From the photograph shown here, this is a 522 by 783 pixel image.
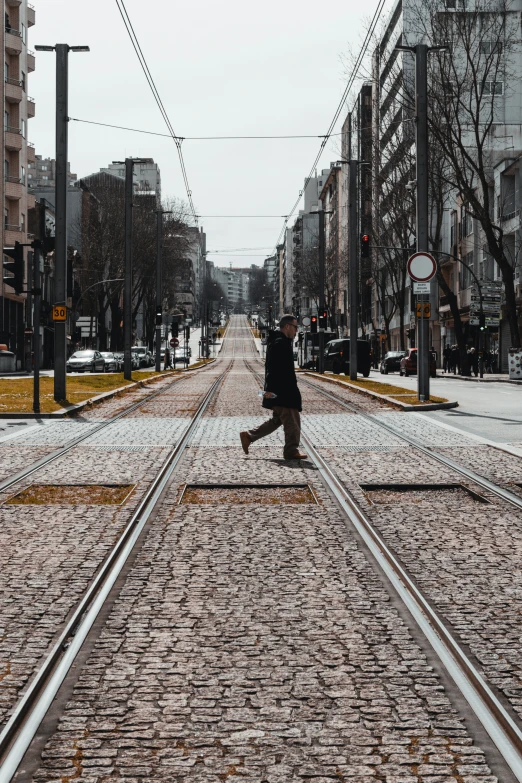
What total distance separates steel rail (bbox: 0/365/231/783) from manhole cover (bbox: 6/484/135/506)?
1137 millimetres

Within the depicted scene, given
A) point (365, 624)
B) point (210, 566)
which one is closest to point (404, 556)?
point (210, 566)

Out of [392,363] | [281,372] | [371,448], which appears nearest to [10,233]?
[392,363]

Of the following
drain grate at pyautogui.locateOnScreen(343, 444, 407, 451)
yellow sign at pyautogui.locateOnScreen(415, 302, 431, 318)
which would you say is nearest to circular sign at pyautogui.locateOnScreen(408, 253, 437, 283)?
yellow sign at pyautogui.locateOnScreen(415, 302, 431, 318)

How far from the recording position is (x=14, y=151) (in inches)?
2717

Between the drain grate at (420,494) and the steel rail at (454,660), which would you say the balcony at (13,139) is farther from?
the steel rail at (454,660)

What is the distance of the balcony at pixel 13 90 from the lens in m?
67.5

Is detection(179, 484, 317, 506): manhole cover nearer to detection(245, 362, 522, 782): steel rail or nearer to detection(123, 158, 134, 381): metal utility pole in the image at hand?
detection(245, 362, 522, 782): steel rail

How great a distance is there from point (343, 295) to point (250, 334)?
2314 inches

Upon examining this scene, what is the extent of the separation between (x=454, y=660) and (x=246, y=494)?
570 cm

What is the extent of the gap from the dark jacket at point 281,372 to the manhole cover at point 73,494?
295cm

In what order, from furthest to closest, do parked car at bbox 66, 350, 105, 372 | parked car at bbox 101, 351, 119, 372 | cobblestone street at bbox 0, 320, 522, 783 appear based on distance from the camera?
parked car at bbox 101, 351, 119, 372
parked car at bbox 66, 350, 105, 372
cobblestone street at bbox 0, 320, 522, 783

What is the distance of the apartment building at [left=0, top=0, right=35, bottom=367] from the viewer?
2650 inches

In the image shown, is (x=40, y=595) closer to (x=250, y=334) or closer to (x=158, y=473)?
(x=158, y=473)

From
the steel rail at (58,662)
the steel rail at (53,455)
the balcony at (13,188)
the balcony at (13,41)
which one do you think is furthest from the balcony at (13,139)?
the steel rail at (58,662)
